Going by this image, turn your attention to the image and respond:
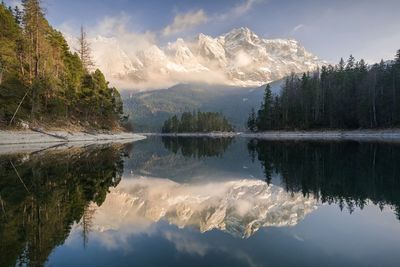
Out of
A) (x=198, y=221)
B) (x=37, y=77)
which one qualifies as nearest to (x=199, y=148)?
(x=37, y=77)

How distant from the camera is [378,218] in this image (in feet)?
37.7

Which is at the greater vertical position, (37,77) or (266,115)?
(37,77)

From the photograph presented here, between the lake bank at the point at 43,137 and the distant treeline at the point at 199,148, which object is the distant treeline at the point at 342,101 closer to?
the distant treeline at the point at 199,148

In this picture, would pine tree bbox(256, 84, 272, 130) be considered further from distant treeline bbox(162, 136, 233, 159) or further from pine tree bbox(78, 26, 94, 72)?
pine tree bbox(78, 26, 94, 72)

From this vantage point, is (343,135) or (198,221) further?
(343,135)

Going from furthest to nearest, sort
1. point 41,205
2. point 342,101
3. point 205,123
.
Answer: point 205,123 < point 342,101 < point 41,205

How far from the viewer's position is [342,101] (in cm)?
9781

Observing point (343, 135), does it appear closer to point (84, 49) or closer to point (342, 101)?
point (342, 101)

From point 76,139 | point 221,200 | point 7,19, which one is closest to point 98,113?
point 76,139

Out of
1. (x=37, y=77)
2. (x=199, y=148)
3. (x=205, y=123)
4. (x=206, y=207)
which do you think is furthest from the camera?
(x=205, y=123)

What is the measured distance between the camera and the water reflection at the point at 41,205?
8.26m

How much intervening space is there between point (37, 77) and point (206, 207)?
51.8 m

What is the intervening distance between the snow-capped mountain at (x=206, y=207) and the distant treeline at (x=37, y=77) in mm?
37262

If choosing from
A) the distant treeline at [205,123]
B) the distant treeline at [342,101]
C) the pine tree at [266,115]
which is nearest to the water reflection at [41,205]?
the distant treeline at [342,101]
